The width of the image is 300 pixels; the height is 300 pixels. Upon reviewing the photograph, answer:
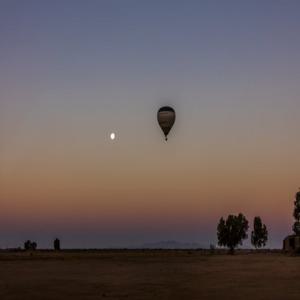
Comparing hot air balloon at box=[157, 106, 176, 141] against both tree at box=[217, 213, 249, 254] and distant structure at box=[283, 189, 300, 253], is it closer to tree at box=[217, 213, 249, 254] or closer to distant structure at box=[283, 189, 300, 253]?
distant structure at box=[283, 189, 300, 253]

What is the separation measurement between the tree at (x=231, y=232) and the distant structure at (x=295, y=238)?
38.7 meters

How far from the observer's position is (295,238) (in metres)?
92.0

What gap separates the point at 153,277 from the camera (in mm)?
38469

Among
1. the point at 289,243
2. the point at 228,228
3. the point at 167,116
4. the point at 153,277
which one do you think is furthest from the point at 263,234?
the point at 153,277

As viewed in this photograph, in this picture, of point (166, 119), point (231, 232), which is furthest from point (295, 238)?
point (231, 232)

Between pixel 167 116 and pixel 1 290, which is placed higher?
pixel 167 116

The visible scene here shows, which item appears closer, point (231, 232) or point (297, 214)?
point (297, 214)

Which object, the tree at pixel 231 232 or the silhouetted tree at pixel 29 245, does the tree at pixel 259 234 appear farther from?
the silhouetted tree at pixel 29 245

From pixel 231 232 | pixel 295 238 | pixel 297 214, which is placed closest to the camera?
pixel 295 238

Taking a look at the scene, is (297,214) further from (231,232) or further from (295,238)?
(231,232)

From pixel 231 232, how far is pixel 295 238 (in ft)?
191

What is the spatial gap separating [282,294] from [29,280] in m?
14.9

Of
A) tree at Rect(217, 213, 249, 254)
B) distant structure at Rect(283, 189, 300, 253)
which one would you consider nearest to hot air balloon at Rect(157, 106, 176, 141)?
distant structure at Rect(283, 189, 300, 253)

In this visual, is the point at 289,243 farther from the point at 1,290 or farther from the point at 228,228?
the point at 1,290
